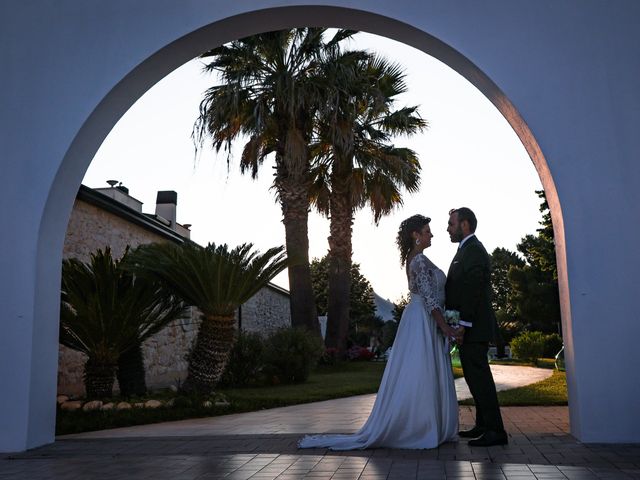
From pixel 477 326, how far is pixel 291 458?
181 cm

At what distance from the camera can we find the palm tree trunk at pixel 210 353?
9609 mm

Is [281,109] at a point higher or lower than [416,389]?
higher

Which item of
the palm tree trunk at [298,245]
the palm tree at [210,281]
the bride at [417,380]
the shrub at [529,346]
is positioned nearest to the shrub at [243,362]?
the palm tree trunk at [298,245]

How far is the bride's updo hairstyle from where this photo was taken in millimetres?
6062

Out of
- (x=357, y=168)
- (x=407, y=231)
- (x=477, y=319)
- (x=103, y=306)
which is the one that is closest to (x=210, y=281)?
(x=103, y=306)

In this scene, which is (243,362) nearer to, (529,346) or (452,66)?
(452,66)

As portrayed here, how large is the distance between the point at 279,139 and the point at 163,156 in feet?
23.0

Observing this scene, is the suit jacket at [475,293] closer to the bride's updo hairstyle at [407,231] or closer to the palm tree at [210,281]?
the bride's updo hairstyle at [407,231]

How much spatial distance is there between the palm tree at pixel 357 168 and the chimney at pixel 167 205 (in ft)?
33.7

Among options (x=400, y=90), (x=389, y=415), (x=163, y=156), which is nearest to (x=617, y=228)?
(x=389, y=415)

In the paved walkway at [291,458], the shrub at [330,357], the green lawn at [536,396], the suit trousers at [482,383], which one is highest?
the shrub at [330,357]

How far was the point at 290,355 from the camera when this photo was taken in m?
14.4

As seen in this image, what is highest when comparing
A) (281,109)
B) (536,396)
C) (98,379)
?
(281,109)

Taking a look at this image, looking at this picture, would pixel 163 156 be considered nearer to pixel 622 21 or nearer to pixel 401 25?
pixel 401 25
